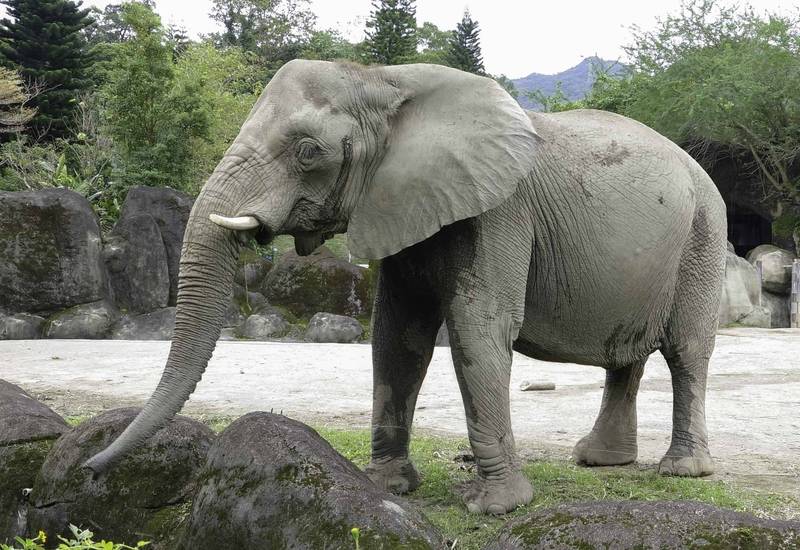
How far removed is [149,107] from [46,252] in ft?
25.2

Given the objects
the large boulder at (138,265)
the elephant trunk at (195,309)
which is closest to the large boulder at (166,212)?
the large boulder at (138,265)

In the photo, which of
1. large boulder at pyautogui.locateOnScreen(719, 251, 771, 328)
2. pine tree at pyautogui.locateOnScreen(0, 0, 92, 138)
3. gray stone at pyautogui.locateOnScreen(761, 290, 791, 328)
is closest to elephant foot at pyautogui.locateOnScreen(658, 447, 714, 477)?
large boulder at pyautogui.locateOnScreen(719, 251, 771, 328)

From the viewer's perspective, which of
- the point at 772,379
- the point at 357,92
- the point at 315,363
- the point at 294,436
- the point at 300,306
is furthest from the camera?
the point at 300,306

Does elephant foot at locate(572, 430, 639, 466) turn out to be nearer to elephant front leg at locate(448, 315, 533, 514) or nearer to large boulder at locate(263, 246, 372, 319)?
elephant front leg at locate(448, 315, 533, 514)

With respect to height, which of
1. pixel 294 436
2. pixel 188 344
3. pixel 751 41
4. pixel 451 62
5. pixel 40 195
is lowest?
pixel 294 436

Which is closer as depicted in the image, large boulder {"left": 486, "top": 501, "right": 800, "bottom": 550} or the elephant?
large boulder {"left": 486, "top": 501, "right": 800, "bottom": 550}

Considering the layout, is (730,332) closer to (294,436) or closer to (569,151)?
(569,151)

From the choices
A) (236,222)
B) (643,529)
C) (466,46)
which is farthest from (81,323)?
(466,46)

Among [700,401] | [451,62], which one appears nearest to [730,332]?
[700,401]

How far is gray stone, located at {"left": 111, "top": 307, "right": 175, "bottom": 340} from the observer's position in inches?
709

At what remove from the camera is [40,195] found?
1778 centimetres

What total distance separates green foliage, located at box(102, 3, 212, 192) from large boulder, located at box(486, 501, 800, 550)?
22174 millimetres

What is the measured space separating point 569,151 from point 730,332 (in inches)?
609

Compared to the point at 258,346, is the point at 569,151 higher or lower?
higher
